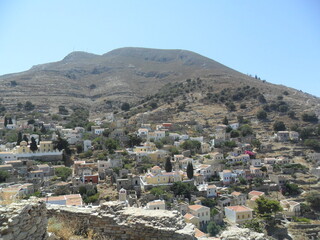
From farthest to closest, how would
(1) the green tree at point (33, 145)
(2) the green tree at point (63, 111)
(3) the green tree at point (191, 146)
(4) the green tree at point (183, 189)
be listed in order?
(2) the green tree at point (63, 111) < (3) the green tree at point (191, 146) < (1) the green tree at point (33, 145) < (4) the green tree at point (183, 189)

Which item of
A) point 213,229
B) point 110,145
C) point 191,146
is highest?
point 110,145

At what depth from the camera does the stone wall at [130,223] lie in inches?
196

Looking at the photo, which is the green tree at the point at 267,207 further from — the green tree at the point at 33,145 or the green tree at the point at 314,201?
the green tree at the point at 33,145

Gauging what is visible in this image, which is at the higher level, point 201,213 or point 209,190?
point 209,190

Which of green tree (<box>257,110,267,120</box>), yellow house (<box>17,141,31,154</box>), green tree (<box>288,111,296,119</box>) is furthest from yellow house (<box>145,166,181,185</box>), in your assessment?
green tree (<box>288,111,296,119</box>)

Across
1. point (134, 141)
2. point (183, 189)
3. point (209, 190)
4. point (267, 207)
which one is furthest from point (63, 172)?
point (267, 207)

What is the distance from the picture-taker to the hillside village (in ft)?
68.7

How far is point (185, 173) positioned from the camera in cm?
2884

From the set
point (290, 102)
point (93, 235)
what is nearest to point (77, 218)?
point (93, 235)

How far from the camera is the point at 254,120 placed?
50.0m

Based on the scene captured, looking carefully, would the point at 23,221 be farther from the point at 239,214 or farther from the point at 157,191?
the point at 157,191

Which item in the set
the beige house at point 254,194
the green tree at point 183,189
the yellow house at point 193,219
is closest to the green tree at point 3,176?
the green tree at point 183,189

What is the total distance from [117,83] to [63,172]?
203 feet

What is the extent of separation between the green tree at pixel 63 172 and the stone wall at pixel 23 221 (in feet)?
74.3
